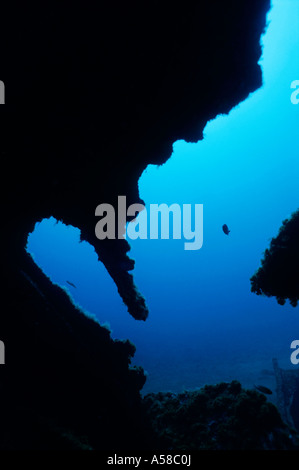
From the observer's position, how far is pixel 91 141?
6.02 m

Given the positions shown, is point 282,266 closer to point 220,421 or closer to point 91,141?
point 220,421

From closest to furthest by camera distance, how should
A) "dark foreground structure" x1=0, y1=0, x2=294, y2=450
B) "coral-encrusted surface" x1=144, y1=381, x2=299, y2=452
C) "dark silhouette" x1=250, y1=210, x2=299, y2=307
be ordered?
"dark foreground structure" x1=0, y1=0, x2=294, y2=450 < "coral-encrusted surface" x1=144, y1=381, x2=299, y2=452 < "dark silhouette" x1=250, y1=210, x2=299, y2=307

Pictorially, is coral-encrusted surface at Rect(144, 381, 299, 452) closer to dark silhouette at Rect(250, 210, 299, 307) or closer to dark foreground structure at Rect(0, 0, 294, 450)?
dark foreground structure at Rect(0, 0, 294, 450)

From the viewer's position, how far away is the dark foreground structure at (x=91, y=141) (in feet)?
15.4

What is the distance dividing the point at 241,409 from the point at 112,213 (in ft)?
19.9

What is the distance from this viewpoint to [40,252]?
328 feet

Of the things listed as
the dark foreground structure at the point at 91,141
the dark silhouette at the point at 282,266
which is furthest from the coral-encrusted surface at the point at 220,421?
the dark silhouette at the point at 282,266

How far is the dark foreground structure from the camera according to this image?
4.68m

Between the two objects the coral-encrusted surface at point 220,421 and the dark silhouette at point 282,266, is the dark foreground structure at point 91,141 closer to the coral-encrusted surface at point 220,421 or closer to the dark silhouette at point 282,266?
the coral-encrusted surface at point 220,421

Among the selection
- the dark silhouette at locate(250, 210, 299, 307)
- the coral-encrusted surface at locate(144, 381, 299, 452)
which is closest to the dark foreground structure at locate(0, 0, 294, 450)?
the coral-encrusted surface at locate(144, 381, 299, 452)

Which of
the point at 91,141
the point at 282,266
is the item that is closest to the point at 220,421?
the point at 282,266

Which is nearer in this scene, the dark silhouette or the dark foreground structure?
the dark foreground structure

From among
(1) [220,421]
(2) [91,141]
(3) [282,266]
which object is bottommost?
(1) [220,421]

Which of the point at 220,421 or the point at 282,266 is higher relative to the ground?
the point at 282,266
